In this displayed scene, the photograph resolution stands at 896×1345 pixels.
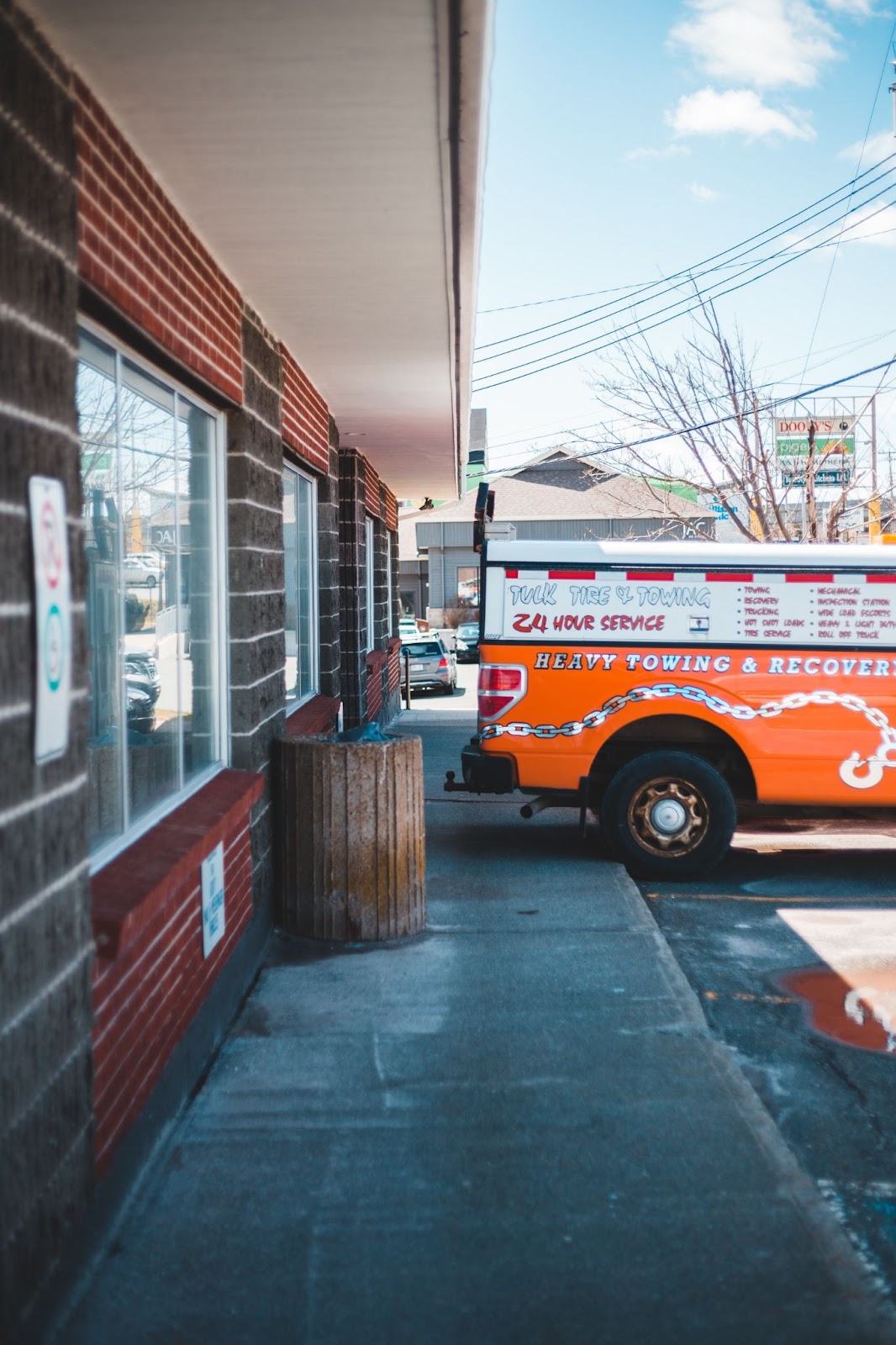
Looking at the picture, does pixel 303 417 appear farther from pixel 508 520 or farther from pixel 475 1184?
pixel 508 520

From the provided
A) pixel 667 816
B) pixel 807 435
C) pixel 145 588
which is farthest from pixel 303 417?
pixel 807 435

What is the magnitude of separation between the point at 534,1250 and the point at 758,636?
5670 mm

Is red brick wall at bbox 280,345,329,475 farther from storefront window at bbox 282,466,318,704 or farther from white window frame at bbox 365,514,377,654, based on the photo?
white window frame at bbox 365,514,377,654

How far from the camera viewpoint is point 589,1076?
4.90 meters

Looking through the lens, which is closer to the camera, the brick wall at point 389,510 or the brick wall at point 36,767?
the brick wall at point 36,767

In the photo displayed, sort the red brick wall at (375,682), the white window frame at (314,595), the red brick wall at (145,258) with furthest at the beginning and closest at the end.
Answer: the red brick wall at (375,682), the white window frame at (314,595), the red brick wall at (145,258)

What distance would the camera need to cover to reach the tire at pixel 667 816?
338 inches

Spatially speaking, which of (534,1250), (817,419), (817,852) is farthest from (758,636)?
(817,419)

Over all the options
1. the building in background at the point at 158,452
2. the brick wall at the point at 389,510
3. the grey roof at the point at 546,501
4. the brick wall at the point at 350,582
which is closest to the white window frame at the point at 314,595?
the brick wall at the point at 350,582

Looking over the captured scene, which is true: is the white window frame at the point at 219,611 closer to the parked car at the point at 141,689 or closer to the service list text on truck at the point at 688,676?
the parked car at the point at 141,689

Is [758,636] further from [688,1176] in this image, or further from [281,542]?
[688,1176]

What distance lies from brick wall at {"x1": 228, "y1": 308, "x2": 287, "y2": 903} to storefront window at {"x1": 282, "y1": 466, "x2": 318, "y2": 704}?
1.22 m

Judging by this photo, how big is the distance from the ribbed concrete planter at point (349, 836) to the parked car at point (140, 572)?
1785 millimetres

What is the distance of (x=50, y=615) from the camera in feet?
9.85
